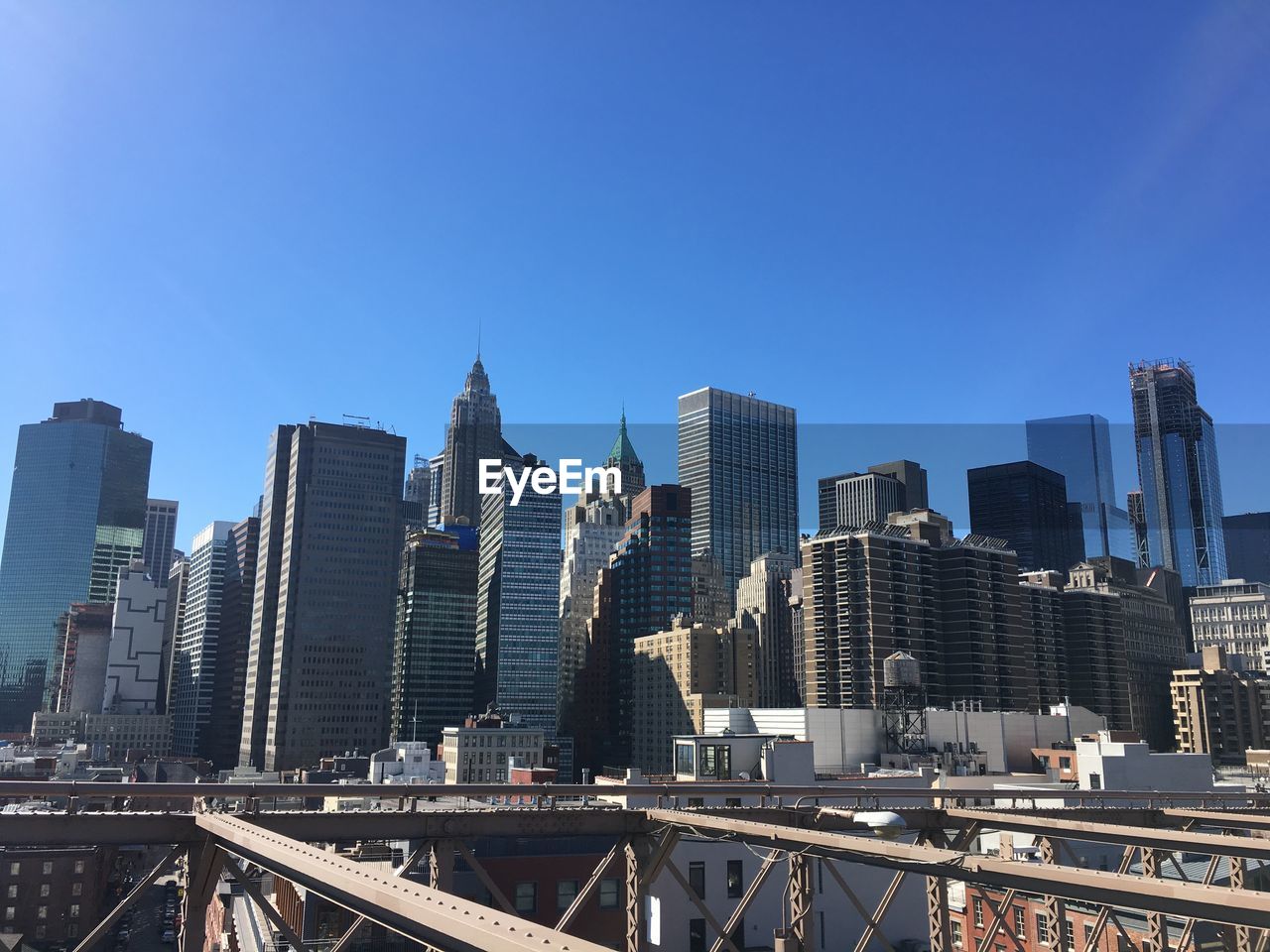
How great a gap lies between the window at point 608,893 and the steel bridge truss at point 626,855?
66.8 feet

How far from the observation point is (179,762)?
646 ft

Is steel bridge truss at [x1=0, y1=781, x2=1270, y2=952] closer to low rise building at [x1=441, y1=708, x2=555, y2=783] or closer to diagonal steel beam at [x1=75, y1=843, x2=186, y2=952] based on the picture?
diagonal steel beam at [x1=75, y1=843, x2=186, y2=952]

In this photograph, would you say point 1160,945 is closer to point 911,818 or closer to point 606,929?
point 911,818

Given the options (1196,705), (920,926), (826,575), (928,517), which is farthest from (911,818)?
(1196,705)

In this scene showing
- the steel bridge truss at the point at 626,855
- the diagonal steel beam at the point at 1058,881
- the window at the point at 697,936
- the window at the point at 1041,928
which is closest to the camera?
the steel bridge truss at the point at 626,855

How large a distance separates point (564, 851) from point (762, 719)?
106174 mm

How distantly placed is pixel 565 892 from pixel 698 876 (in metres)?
10.2

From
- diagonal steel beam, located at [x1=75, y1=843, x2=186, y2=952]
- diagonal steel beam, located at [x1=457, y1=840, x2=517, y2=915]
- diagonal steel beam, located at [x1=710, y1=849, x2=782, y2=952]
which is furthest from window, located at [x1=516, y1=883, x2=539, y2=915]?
diagonal steel beam, located at [x1=75, y1=843, x2=186, y2=952]

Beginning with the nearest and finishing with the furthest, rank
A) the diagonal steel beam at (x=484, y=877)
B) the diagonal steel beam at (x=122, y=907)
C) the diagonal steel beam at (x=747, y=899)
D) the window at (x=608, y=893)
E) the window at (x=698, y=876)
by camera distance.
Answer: the diagonal steel beam at (x=122, y=907)
the diagonal steel beam at (x=484, y=877)
the diagonal steel beam at (x=747, y=899)
the window at (x=608, y=893)
the window at (x=698, y=876)

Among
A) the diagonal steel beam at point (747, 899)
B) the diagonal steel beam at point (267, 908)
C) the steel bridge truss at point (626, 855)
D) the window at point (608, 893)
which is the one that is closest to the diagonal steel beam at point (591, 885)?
the steel bridge truss at point (626, 855)

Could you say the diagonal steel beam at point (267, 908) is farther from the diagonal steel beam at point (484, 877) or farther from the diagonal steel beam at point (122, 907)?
the diagonal steel beam at point (484, 877)

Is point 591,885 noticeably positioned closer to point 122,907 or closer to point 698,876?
point 122,907

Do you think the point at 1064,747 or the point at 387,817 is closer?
the point at 387,817

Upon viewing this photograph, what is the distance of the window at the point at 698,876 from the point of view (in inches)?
2131
